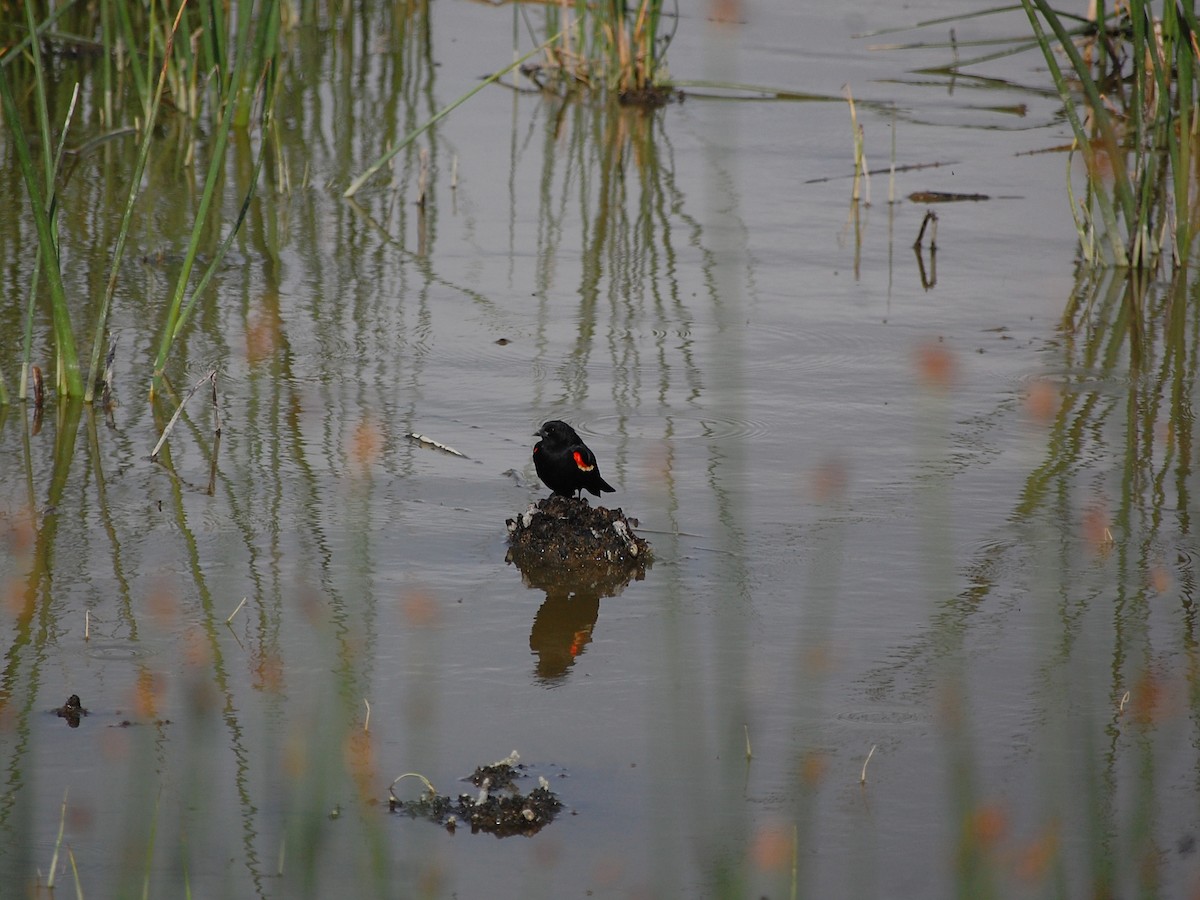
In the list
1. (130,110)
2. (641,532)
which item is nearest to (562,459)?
(641,532)

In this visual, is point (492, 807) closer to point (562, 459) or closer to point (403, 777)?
point (403, 777)

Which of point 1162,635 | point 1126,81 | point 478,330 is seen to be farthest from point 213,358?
point 1126,81

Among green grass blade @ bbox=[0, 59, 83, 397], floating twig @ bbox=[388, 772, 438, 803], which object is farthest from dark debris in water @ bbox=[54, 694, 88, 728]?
green grass blade @ bbox=[0, 59, 83, 397]

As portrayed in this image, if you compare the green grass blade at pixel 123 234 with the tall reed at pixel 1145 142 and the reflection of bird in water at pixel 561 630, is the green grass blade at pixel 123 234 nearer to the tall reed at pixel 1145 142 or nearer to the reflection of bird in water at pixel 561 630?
the reflection of bird in water at pixel 561 630

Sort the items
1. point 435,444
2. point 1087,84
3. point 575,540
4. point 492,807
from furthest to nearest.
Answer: point 1087,84
point 435,444
point 575,540
point 492,807

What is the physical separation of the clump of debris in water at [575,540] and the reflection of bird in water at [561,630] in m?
0.14

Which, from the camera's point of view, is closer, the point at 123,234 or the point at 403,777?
the point at 403,777

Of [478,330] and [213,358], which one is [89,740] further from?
[478,330]

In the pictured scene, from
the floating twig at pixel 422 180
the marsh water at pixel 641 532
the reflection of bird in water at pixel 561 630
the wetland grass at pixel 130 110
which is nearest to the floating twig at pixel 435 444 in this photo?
the marsh water at pixel 641 532

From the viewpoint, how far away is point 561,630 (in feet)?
12.2

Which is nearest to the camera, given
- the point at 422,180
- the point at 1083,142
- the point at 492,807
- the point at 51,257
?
the point at 492,807

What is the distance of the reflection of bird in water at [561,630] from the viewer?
3516mm

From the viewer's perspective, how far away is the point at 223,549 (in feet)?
13.1

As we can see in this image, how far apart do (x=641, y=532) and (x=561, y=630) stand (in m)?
0.60
